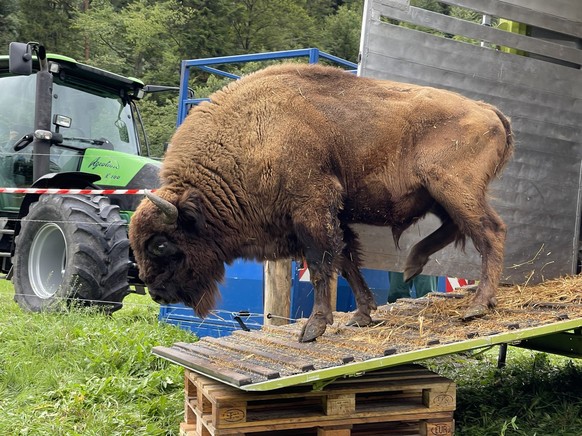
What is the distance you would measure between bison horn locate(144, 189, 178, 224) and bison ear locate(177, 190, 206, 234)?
0.07 meters

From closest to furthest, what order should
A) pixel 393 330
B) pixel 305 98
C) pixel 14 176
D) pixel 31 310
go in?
pixel 393 330
pixel 305 98
pixel 31 310
pixel 14 176

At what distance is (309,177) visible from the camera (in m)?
4.43

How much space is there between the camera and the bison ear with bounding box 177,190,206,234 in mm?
4449

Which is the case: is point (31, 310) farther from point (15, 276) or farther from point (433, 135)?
point (433, 135)

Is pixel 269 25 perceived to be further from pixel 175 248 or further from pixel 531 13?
pixel 175 248

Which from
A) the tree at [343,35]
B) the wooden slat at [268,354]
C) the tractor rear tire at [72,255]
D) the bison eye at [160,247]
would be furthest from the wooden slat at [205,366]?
the tree at [343,35]

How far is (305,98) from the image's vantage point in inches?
184

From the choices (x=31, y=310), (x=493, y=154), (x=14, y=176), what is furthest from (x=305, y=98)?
(x=14, y=176)

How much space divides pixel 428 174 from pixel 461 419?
1.71 m

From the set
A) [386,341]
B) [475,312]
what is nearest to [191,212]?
[386,341]

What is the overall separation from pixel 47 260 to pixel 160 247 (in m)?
3.50

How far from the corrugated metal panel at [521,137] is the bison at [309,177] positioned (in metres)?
0.81

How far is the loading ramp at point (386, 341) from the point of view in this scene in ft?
11.5

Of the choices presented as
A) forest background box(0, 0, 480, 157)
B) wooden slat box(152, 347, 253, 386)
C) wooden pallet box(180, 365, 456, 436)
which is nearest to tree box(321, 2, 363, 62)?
forest background box(0, 0, 480, 157)
